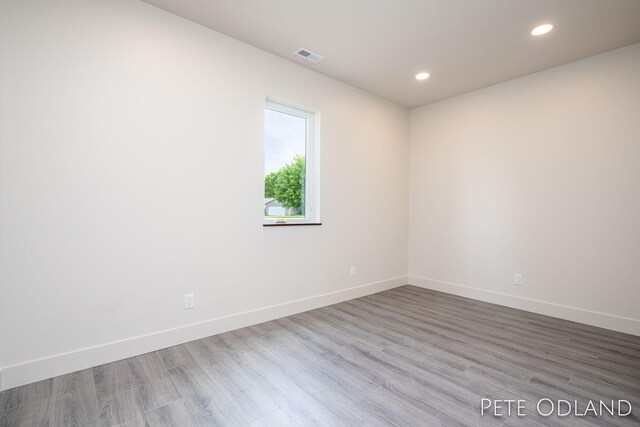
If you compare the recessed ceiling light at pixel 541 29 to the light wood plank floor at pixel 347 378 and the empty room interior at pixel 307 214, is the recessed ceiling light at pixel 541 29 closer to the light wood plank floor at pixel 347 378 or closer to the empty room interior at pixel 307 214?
the empty room interior at pixel 307 214

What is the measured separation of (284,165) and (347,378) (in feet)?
6.96

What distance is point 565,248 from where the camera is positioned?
10.1 ft

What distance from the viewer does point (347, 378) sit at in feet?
6.23

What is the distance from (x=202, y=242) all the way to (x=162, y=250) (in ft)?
1.01

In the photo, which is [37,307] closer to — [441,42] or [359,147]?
[359,147]

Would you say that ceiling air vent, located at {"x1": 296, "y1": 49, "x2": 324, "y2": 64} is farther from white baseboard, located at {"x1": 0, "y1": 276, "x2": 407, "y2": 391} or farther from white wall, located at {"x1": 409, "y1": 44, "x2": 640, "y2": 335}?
white baseboard, located at {"x1": 0, "y1": 276, "x2": 407, "y2": 391}

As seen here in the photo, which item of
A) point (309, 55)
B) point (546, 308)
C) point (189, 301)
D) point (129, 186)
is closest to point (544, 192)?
point (546, 308)

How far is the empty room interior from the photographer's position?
177cm

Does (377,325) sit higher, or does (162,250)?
(162,250)

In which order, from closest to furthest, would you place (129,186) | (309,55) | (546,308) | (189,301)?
(129,186)
(189,301)
(309,55)
(546,308)

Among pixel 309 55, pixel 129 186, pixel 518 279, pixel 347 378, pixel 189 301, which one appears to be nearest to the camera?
pixel 347 378

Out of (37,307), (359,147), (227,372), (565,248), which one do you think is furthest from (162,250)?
(565,248)

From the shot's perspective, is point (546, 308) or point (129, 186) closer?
point (129, 186)

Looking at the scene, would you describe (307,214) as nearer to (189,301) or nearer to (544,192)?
(189,301)
